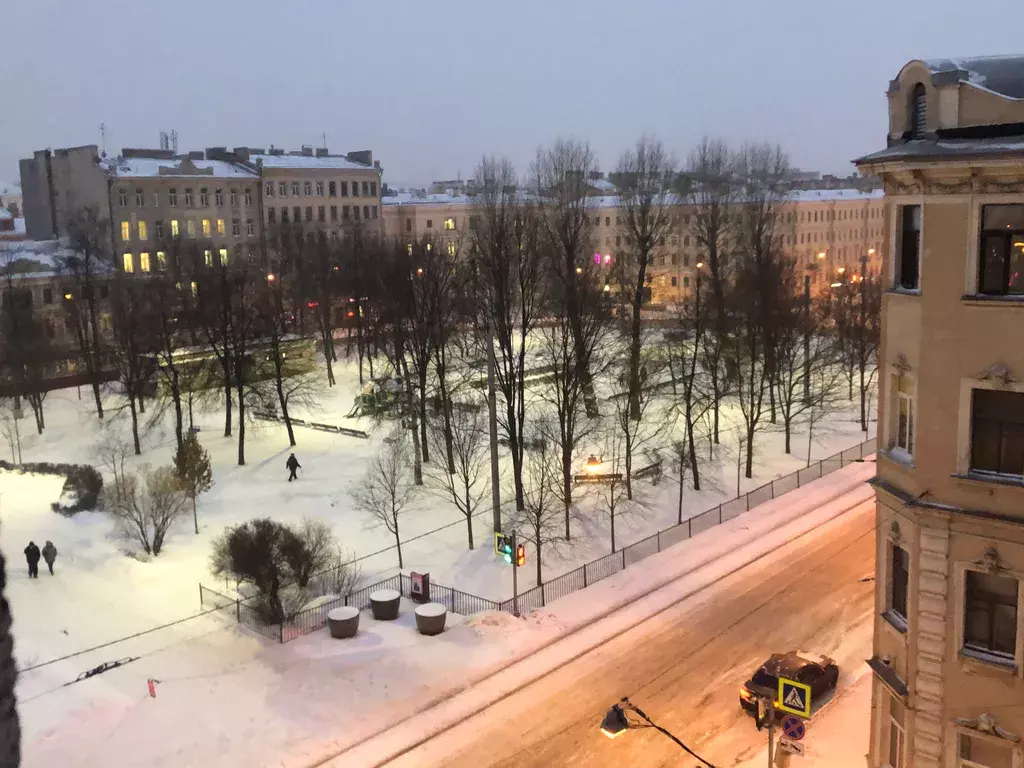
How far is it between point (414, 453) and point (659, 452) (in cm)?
905

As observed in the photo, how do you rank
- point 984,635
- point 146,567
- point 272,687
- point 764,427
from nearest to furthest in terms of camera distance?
point 984,635
point 272,687
point 146,567
point 764,427

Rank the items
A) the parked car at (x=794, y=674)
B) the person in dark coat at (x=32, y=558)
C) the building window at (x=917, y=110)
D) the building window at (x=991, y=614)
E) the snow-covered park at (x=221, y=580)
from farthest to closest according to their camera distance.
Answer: the person in dark coat at (x=32, y=558), the snow-covered park at (x=221, y=580), the parked car at (x=794, y=674), the building window at (x=917, y=110), the building window at (x=991, y=614)

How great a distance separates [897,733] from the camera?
13945 mm

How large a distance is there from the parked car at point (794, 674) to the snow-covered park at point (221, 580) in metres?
5.34

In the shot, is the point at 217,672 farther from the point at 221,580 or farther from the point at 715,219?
the point at 715,219

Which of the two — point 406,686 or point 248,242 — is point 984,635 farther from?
point 248,242

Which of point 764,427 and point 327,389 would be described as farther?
point 327,389

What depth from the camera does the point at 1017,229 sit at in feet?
38.6

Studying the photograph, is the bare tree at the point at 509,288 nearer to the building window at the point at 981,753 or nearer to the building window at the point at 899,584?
the building window at the point at 899,584

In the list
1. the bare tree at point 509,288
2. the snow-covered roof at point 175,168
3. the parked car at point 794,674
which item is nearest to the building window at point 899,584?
the parked car at point 794,674

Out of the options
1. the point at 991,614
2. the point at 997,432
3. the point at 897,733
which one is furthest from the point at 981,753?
the point at 997,432

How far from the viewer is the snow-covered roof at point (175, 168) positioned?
232 feet

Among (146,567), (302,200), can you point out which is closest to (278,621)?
(146,567)

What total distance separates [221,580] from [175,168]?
5661 cm
